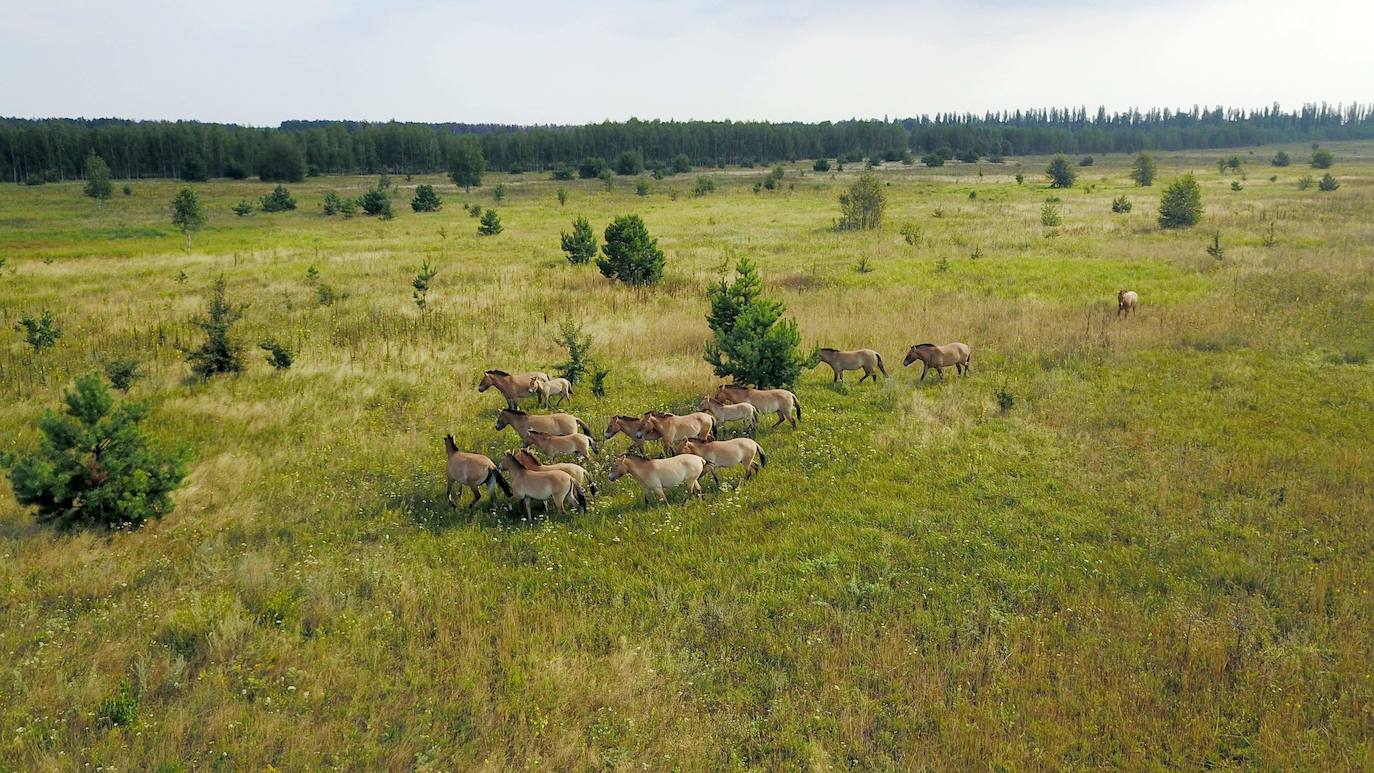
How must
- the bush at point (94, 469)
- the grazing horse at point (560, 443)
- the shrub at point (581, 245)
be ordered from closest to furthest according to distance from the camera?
the bush at point (94, 469)
the grazing horse at point (560, 443)
the shrub at point (581, 245)

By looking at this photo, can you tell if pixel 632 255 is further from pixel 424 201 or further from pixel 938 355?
pixel 424 201

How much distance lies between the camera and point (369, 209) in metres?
65.7

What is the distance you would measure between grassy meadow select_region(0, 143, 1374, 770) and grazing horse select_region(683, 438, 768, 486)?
1.37 feet

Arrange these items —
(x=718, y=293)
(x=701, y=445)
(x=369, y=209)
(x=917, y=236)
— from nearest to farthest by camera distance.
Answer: (x=701, y=445), (x=718, y=293), (x=917, y=236), (x=369, y=209)

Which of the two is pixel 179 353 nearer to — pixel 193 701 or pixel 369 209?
pixel 193 701

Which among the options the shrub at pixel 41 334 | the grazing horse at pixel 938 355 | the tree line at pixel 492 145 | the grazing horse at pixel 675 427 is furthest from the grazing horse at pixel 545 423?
the tree line at pixel 492 145

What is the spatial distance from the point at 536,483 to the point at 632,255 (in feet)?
65.6

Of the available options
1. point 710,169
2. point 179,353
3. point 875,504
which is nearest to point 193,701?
point 875,504

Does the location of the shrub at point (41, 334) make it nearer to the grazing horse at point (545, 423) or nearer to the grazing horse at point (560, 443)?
the grazing horse at point (545, 423)

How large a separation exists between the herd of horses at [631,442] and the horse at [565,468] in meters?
0.02

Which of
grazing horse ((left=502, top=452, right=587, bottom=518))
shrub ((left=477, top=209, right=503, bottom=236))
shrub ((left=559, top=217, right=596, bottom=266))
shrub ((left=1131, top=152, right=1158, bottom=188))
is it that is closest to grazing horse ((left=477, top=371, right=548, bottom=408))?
grazing horse ((left=502, top=452, right=587, bottom=518))

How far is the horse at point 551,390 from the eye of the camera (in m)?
16.2

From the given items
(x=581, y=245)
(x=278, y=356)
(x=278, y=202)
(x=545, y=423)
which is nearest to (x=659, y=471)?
(x=545, y=423)

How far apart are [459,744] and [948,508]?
771 centimetres
